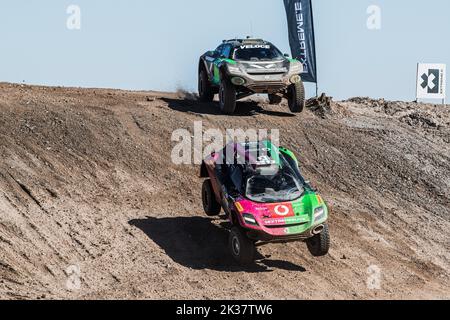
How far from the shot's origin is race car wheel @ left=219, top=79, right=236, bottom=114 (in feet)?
→ 69.6

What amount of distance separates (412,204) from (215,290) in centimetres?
691

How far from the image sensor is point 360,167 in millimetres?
19781

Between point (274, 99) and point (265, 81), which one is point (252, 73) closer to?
point (265, 81)

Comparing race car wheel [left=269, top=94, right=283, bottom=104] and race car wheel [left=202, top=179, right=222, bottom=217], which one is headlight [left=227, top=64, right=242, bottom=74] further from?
race car wheel [left=202, top=179, right=222, bottom=217]

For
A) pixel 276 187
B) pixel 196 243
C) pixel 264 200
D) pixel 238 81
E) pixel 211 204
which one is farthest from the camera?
pixel 238 81

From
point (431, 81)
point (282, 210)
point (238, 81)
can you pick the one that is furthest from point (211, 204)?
point (431, 81)

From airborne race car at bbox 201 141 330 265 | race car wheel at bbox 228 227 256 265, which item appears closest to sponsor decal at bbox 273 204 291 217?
airborne race car at bbox 201 141 330 265

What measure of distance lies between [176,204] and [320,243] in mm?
3701

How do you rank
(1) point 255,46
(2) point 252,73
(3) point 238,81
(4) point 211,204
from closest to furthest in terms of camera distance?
(4) point 211,204 < (3) point 238,81 < (2) point 252,73 < (1) point 255,46

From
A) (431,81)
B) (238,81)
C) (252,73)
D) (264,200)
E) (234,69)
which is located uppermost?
(234,69)

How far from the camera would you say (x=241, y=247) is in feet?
45.1

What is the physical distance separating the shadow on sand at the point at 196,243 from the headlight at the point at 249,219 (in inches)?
36.2

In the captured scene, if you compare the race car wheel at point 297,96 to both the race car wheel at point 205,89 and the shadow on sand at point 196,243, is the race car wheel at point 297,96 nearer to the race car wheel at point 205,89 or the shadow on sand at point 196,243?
the race car wheel at point 205,89
